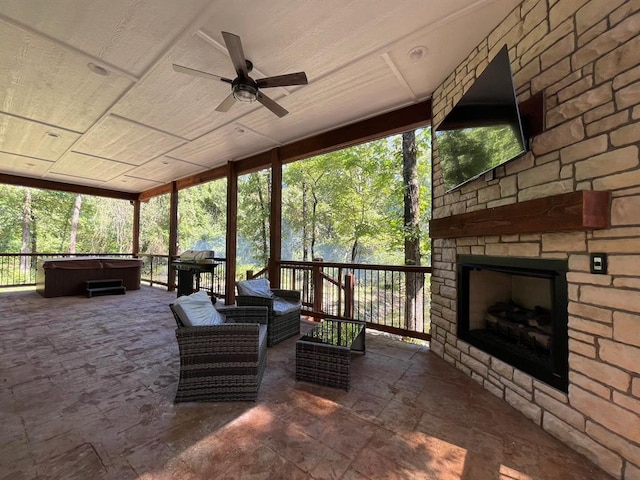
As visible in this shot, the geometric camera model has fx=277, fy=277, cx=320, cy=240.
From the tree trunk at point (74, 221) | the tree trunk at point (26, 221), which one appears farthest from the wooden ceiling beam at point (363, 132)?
the tree trunk at point (26, 221)

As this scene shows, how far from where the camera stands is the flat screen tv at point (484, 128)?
189 centimetres

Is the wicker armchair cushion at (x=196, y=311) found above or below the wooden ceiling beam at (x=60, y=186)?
below

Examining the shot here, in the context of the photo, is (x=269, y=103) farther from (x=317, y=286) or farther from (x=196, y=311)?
(x=317, y=286)

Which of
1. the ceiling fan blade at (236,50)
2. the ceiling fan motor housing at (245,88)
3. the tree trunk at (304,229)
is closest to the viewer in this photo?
the ceiling fan blade at (236,50)

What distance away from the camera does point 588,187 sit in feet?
5.43

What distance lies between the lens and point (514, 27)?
2178 millimetres

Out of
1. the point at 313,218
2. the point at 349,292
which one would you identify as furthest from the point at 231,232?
the point at 313,218

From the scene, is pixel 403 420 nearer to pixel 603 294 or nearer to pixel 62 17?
pixel 603 294

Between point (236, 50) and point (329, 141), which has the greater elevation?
point (329, 141)

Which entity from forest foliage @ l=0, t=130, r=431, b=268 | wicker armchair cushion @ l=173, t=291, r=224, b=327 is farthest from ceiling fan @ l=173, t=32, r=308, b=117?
forest foliage @ l=0, t=130, r=431, b=268

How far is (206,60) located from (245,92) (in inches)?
22.4

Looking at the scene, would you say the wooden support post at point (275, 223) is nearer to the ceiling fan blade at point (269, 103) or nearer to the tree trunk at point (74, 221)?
the ceiling fan blade at point (269, 103)

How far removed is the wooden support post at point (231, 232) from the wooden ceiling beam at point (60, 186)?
16.5ft

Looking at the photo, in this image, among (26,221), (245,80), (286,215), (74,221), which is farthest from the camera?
(74,221)
